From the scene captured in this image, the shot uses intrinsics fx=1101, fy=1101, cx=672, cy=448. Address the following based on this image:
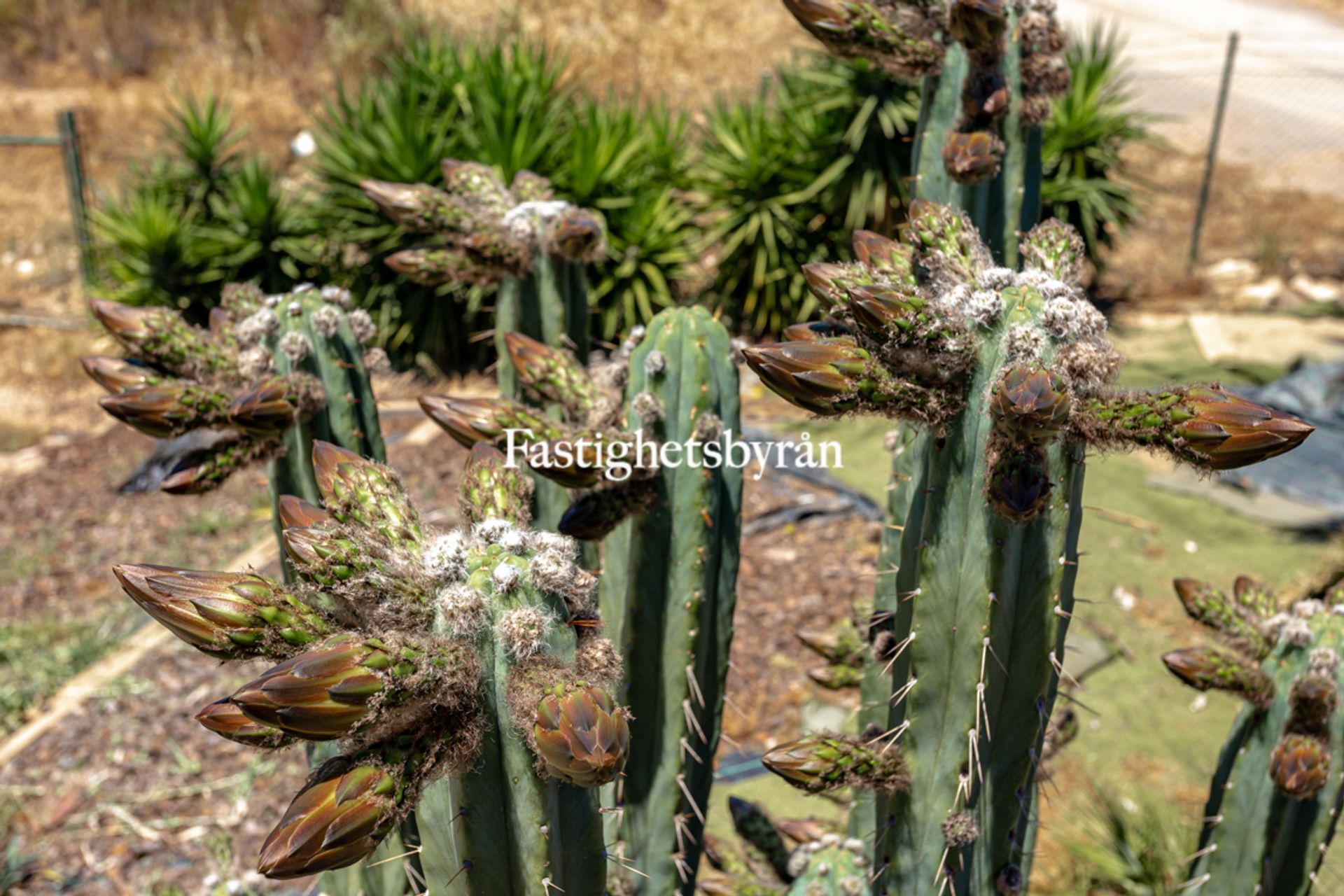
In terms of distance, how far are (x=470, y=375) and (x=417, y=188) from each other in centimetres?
637

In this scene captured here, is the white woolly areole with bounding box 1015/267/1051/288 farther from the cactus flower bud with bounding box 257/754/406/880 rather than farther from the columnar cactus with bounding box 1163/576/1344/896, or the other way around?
the cactus flower bud with bounding box 257/754/406/880

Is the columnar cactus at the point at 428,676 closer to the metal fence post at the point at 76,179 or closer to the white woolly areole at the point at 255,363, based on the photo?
the white woolly areole at the point at 255,363

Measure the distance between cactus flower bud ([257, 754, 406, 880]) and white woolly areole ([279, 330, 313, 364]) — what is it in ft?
4.27

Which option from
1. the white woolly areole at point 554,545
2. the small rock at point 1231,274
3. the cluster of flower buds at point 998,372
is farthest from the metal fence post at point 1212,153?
the white woolly areole at point 554,545

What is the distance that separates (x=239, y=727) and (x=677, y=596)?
4.10ft

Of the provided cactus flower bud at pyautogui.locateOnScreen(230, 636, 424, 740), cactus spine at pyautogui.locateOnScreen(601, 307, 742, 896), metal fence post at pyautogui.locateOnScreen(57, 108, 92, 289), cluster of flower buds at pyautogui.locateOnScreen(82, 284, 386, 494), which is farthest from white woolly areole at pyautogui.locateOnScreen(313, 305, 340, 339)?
metal fence post at pyautogui.locateOnScreen(57, 108, 92, 289)

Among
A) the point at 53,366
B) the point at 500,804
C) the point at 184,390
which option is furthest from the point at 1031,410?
the point at 53,366

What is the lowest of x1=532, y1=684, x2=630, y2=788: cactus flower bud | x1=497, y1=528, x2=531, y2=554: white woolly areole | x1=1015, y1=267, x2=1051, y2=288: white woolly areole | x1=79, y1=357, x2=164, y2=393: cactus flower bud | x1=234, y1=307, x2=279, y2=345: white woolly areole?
x1=532, y1=684, x2=630, y2=788: cactus flower bud

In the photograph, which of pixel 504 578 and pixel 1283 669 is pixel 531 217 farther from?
pixel 1283 669

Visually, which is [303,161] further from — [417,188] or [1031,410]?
[1031,410]

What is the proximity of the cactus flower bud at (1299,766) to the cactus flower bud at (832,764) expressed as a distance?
884 mm

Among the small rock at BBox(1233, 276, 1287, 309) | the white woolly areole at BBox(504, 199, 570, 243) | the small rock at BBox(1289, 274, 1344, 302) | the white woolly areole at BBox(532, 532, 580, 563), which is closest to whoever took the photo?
the white woolly areole at BBox(532, 532, 580, 563)

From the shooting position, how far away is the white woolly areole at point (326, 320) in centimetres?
250

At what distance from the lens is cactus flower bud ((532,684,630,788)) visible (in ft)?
4.45
